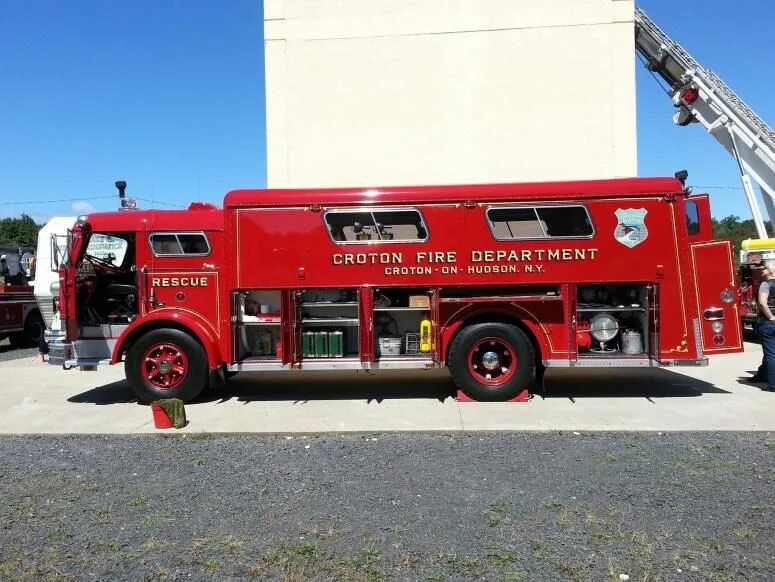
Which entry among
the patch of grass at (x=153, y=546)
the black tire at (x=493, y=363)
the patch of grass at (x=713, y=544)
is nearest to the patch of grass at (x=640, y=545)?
the patch of grass at (x=713, y=544)

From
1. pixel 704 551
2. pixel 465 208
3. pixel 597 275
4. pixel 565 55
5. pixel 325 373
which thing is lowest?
pixel 704 551

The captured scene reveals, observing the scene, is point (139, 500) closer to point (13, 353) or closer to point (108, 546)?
point (108, 546)

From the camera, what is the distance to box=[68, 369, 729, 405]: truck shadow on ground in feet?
25.0

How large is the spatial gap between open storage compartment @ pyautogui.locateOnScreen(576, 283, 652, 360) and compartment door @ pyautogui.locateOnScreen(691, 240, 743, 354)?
2.10 ft

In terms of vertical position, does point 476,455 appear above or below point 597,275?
below

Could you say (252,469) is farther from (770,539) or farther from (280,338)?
(770,539)

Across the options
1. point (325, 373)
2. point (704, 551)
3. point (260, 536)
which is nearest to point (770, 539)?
point (704, 551)

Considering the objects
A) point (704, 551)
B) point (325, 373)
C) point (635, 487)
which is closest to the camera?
point (704, 551)

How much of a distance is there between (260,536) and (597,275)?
16.8 ft

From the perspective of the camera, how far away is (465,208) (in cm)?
700

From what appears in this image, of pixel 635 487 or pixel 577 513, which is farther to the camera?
pixel 635 487

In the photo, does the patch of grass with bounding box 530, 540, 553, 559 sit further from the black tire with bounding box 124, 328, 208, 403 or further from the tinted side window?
the tinted side window

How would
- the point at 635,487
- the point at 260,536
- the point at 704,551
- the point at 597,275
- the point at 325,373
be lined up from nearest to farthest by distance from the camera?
the point at 704,551 → the point at 260,536 → the point at 635,487 → the point at 597,275 → the point at 325,373

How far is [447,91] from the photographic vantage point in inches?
553
